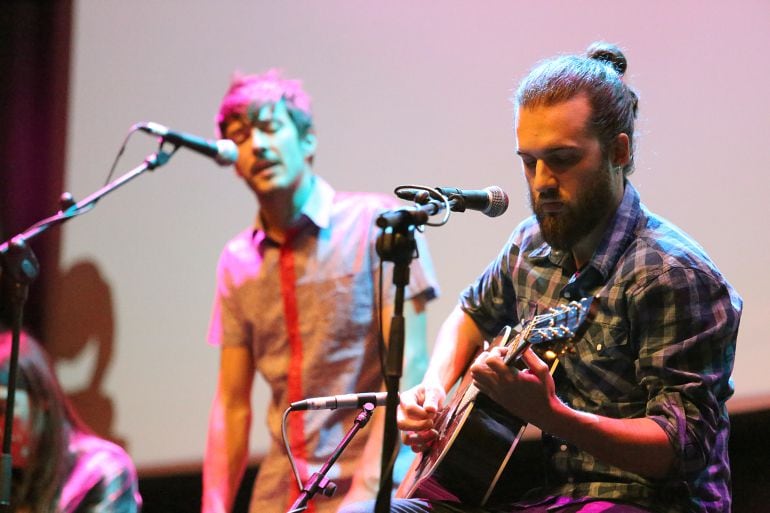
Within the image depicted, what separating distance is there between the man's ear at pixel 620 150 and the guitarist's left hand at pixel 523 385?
1.91 feet

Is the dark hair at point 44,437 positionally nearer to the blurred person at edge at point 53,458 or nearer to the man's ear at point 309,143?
the blurred person at edge at point 53,458

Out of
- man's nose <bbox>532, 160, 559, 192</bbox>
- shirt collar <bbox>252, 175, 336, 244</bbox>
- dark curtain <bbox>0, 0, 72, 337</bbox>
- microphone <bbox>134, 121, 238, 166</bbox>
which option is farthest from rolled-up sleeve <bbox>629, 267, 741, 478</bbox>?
dark curtain <bbox>0, 0, 72, 337</bbox>

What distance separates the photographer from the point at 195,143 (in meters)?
2.44

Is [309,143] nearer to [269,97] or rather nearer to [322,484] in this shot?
[269,97]

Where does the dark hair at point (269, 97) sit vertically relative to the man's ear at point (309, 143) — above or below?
above

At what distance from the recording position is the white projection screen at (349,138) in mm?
2916

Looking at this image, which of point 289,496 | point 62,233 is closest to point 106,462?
point 289,496

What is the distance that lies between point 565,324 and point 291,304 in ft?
5.59

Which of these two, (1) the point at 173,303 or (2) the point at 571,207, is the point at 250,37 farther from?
(2) the point at 571,207

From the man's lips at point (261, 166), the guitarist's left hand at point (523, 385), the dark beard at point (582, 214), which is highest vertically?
the dark beard at point (582, 214)

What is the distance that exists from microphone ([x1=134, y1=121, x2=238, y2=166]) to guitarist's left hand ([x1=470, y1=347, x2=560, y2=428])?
0.99 metres

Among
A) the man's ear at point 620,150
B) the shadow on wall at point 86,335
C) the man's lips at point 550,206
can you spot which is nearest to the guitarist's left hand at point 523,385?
the man's lips at point 550,206

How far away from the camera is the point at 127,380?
3777 mm

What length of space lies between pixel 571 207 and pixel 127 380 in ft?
7.52
